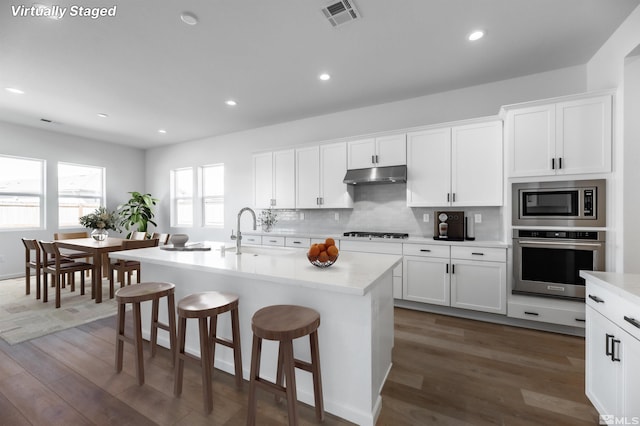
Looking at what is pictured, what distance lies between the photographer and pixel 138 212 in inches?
244

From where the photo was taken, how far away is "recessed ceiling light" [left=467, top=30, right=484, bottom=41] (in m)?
2.41

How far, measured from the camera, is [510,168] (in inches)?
114

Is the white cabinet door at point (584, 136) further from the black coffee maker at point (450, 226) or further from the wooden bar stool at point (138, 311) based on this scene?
the wooden bar stool at point (138, 311)

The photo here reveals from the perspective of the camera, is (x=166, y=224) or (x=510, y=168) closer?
(x=510, y=168)

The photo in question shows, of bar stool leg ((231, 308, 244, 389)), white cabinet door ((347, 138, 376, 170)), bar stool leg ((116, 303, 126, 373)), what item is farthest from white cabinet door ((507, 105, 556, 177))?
bar stool leg ((116, 303, 126, 373))

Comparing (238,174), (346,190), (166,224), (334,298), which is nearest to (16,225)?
(166,224)

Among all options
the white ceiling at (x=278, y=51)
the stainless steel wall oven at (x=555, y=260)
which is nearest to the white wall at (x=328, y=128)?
the white ceiling at (x=278, y=51)

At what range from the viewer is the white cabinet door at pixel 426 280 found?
125 inches

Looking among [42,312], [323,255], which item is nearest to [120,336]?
[323,255]

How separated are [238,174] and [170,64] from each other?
2.71 metres

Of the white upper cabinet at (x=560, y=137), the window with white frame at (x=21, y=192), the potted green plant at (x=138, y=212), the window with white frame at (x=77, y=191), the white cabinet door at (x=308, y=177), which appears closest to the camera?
the white upper cabinet at (x=560, y=137)

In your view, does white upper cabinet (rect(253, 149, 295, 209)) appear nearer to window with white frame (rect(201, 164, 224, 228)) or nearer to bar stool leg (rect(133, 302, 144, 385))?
window with white frame (rect(201, 164, 224, 228))

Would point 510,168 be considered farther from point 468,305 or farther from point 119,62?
point 119,62

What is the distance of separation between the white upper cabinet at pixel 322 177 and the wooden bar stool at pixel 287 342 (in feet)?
8.76
